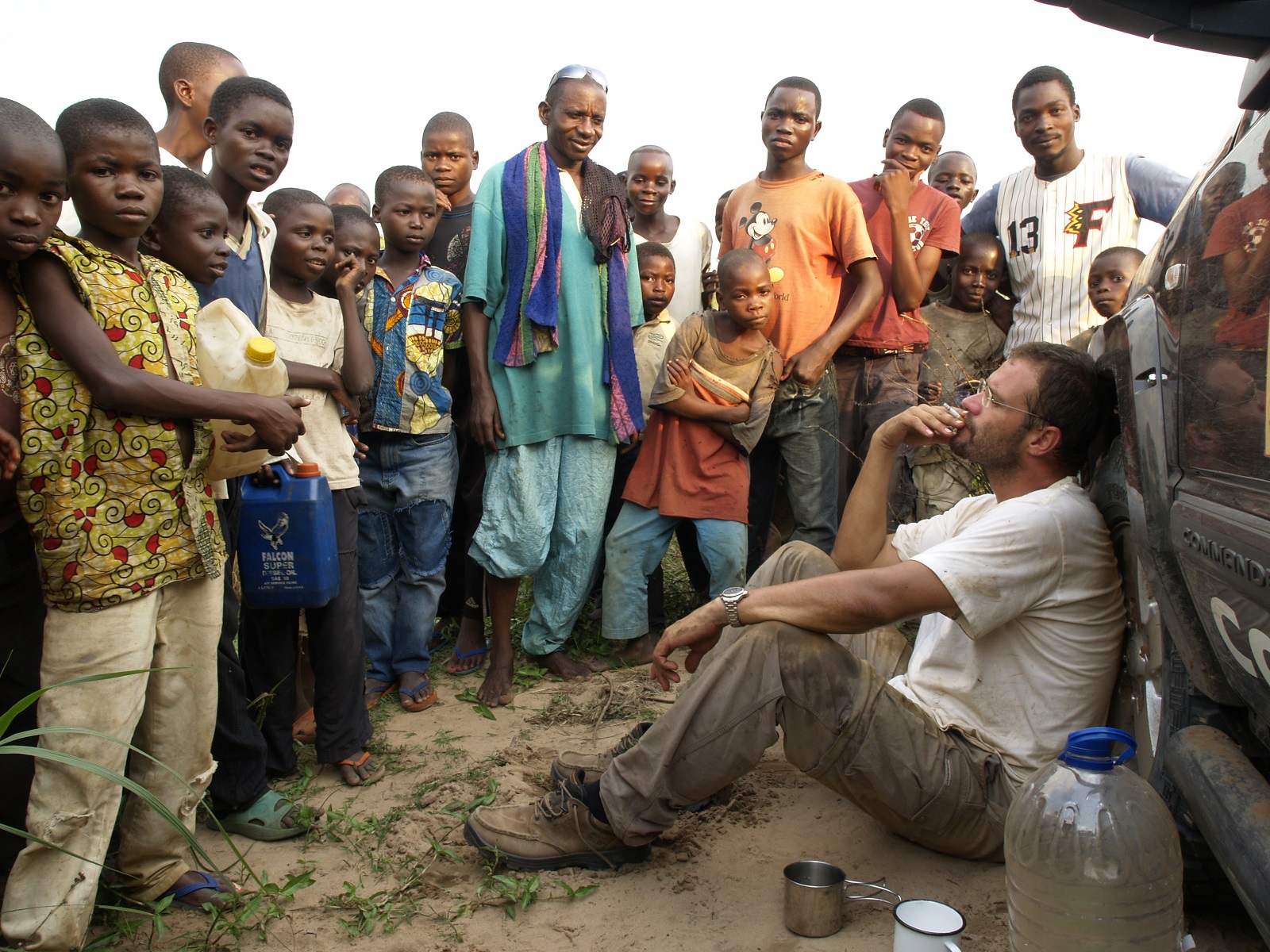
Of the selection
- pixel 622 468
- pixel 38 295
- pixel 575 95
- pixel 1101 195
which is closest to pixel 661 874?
pixel 38 295

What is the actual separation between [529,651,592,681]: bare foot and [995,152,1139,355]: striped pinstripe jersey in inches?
100

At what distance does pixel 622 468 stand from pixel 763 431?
31.6 inches

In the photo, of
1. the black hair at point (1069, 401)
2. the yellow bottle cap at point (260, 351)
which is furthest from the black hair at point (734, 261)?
the yellow bottle cap at point (260, 351)

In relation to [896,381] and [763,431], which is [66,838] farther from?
[896,381]

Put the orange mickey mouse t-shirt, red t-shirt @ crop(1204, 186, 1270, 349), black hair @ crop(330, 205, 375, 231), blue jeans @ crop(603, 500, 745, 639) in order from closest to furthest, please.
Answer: red t-shirt @ crop(1204, 186, 1270, 349), black hair @ crop(330, 205, 375, 231), blue jeans @ crop(603, 500, 745, 639), the orange mickey mouse t-shirt

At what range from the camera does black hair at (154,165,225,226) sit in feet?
8.48

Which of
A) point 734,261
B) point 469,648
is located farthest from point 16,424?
point 734,261

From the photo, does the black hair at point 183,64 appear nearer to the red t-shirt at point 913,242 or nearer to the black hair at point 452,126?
the black hair at point 452,126

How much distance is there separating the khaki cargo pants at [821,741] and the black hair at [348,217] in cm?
233

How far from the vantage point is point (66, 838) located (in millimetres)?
2025

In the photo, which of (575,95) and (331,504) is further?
(575,95)

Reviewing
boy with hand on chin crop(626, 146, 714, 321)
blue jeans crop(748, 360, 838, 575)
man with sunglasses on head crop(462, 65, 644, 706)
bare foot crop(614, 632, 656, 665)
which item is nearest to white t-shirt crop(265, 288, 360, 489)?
man with sunglasses on head crop(462, 65, 644, 706)

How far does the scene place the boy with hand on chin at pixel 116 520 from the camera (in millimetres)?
2021

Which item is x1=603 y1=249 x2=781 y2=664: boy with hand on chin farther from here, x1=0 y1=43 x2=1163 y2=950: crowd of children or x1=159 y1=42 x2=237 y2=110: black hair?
x1=159 y1=42 x2=237 y2=110: black hair
